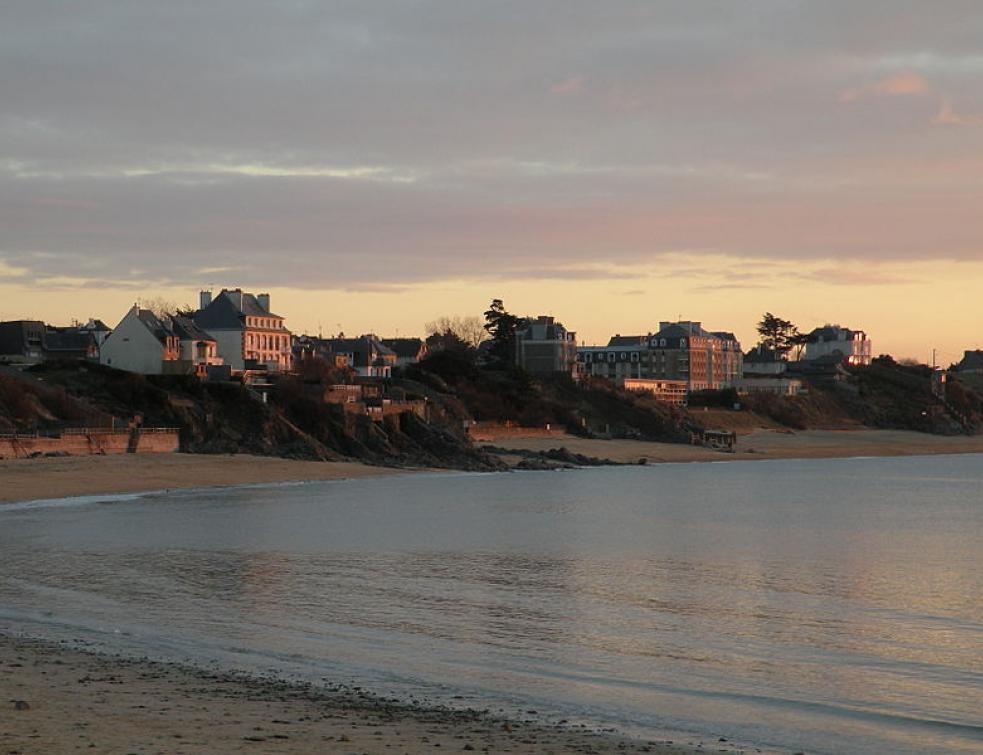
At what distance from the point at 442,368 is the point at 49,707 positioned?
132 metres

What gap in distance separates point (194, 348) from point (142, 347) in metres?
5.40

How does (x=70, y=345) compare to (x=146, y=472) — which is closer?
(x=146, y=472)

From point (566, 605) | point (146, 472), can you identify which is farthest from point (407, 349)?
point (566, 605)

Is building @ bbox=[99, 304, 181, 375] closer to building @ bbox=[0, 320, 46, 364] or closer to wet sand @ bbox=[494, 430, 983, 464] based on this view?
building @ bbox=[0, 320, 46, 364]

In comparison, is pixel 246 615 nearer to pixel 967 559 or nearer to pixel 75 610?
pixel 75 610

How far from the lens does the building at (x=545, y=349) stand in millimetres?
180725

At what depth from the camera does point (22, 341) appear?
129125 mm

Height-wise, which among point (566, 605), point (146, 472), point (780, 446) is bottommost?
point (780, 446)

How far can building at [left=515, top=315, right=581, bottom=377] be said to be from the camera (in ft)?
593

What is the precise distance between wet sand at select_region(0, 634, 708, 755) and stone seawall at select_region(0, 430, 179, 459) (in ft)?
190

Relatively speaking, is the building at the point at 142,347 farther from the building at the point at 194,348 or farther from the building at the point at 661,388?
the building at the point at 661,388

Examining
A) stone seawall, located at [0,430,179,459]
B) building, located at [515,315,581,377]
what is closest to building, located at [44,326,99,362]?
stone seawall, located at [0,430,179,459]

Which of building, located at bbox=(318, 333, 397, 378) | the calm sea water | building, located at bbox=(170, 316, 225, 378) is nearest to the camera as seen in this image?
the calm sea water

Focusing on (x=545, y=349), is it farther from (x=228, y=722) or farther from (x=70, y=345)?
(x=228, y=722)
